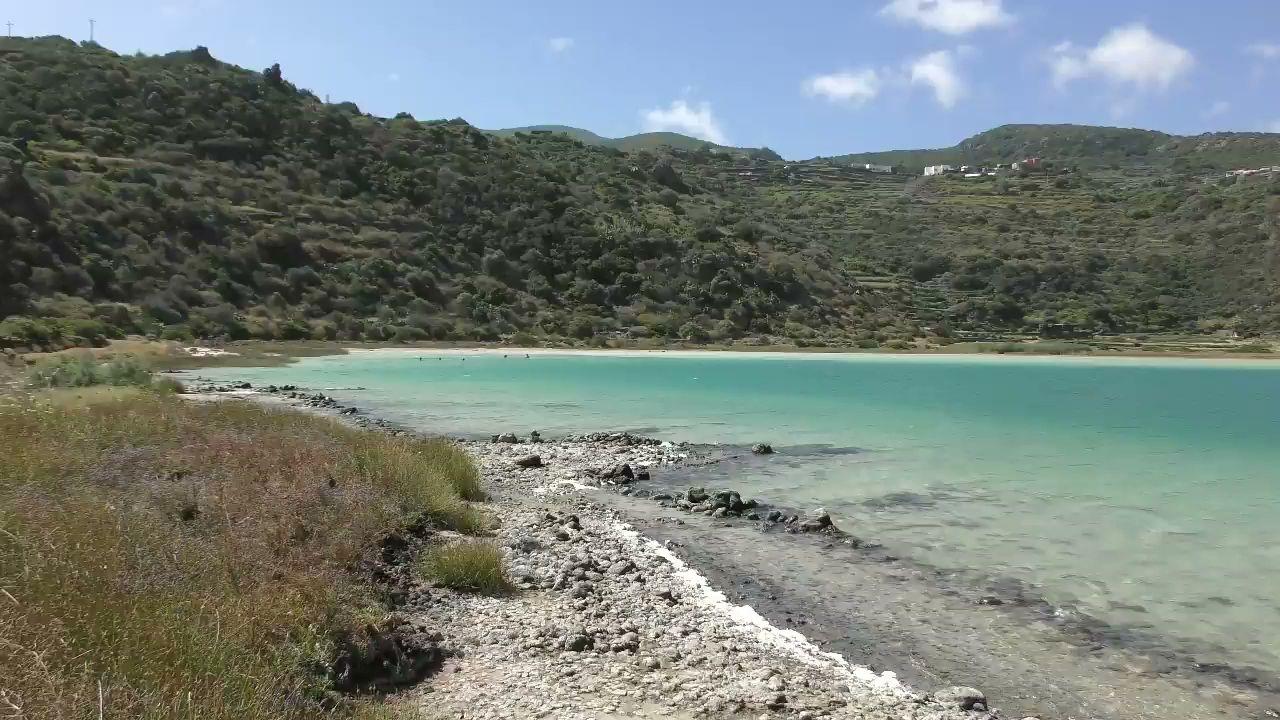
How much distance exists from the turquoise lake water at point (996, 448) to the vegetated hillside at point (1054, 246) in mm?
22611

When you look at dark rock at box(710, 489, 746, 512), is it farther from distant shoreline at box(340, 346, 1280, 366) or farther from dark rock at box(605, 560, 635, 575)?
distant shoreline at box(340, 346, 1280, 366)

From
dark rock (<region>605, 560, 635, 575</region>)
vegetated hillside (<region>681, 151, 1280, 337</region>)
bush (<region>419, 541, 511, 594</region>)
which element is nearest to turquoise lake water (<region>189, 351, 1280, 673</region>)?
dark rock (<region>605, 560, 635, 575</region>)

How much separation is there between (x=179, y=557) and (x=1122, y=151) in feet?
611

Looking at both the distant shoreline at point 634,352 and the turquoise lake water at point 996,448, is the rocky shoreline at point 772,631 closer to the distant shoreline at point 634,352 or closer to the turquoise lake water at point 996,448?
the turquoise lake water at point 996,448

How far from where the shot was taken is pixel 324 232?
56.1 m

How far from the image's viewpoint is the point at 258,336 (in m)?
45.9

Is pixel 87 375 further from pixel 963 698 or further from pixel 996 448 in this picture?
pixel 996 448

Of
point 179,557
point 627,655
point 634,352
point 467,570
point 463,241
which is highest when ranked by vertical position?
point 463,241

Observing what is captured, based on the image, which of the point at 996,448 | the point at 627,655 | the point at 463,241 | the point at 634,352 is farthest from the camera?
the point at 463,241

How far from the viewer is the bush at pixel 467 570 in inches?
291

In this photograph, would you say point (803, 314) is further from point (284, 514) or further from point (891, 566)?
point (284, 514)

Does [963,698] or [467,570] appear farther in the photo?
[467,570]

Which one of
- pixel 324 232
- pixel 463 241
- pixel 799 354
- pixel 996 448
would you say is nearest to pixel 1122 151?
pixel 799 354

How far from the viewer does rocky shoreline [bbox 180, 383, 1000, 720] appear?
5465 millimetres
